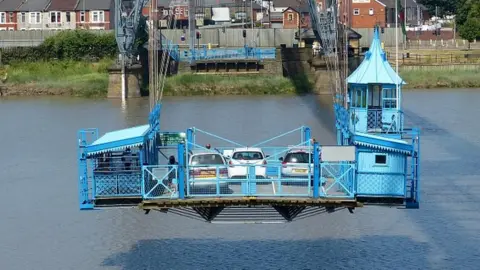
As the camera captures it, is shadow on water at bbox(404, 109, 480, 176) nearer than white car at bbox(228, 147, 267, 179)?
No

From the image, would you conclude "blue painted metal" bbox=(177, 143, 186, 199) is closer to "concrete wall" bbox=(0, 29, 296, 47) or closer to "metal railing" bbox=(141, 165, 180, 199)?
"metal railing" bbox=(141, 165, 180, 199)

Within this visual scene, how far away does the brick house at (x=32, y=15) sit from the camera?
9700 centimetres

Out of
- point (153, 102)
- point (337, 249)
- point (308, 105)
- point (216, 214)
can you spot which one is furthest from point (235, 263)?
point (308, 105)

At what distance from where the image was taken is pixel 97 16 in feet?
312

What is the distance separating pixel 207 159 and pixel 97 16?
75353mm

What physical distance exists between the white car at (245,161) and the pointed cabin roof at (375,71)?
12.1 feet

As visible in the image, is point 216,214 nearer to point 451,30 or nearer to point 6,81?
point 6,81

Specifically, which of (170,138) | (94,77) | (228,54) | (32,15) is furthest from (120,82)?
(170,138)

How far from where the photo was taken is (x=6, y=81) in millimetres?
70562

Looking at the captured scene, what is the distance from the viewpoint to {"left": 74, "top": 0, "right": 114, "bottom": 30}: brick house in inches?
3718

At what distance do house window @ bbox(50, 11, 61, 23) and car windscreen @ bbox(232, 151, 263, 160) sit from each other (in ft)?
245

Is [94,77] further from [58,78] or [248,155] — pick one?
[248,155]

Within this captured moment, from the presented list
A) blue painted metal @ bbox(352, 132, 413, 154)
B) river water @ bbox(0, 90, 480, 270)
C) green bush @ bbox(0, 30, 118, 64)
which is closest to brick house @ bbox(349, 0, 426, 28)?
green bush @ bbox(0, 30, 118, 64)

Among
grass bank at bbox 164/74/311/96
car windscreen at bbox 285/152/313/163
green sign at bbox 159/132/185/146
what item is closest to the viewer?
green sign at bbox 159/132/185/146
